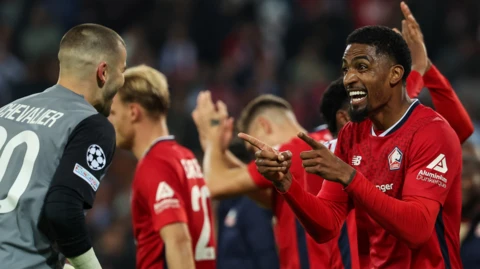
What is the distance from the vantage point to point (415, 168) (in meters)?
3.98

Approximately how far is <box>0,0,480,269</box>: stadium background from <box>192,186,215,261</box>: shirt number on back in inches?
264

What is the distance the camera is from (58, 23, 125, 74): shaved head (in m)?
4.43

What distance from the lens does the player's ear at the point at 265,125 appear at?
6203 millimetres

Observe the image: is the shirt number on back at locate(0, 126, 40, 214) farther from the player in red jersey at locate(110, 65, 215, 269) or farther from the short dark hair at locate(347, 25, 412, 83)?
the short dark hair at locate(347, 25, 412, 83)

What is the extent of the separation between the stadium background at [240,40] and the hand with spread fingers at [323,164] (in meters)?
8.54

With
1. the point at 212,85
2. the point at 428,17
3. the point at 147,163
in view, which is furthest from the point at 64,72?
the point at 428,17

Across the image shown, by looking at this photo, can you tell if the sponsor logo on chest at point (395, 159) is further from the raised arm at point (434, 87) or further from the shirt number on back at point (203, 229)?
the shirt number on back at point (203, 229)

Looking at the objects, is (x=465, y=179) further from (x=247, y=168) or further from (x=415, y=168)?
(x=415, y=168)

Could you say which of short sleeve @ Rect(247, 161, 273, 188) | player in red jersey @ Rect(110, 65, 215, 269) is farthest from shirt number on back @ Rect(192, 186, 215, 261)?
short sleeve @ Rect(247, 161, 273, 188)

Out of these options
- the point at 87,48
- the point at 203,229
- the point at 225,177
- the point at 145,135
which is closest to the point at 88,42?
the point at 87,48

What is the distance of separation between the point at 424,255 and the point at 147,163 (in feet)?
6.56

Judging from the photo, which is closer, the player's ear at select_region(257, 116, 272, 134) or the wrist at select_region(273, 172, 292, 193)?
the wrist at select_region(273, 172, 292, 193)

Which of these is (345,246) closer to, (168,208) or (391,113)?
(391,113)

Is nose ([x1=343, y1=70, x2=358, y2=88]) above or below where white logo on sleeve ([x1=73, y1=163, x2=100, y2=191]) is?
above
